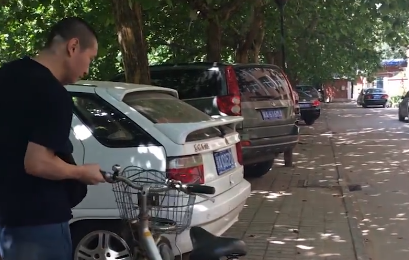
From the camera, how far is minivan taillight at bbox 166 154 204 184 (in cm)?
458

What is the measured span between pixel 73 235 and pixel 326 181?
7.22 m

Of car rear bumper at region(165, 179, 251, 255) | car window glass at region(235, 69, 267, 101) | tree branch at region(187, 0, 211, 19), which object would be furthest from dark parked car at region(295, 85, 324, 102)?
car rear bumper at region(165, 179, 251, 255)

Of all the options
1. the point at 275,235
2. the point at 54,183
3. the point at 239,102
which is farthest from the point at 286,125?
the point at 54,183

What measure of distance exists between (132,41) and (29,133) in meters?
5.78

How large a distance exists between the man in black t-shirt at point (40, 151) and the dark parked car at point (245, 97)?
6.00 meters

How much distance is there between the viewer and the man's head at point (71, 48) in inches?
108

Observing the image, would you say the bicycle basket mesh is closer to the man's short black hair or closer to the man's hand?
the man's hand

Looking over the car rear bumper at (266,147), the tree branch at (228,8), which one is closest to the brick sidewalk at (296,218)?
the car rear bumper at (266,147)

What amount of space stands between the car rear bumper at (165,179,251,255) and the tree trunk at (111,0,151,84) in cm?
311

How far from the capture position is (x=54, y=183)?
8.76 ft

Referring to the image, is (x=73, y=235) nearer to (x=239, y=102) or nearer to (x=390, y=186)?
(x=239, y=102)

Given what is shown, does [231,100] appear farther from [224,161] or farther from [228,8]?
[228,8]

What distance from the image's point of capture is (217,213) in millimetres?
4855

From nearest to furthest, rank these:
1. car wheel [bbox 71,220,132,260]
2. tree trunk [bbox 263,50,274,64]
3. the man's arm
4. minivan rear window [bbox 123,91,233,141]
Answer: the man's arm → car wheel [bbox 71,220,132,260] → minivan rear window [bbox 123,91,233,141] → tree trunk [bbox 263,50,274,64]
